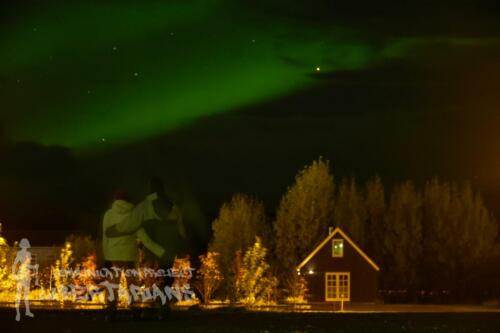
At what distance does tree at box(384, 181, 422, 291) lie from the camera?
69.4 metres

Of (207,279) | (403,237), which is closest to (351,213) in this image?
(403,237)

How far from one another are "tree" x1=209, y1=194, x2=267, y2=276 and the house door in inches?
323

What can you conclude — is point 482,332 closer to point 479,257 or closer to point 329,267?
point 329,267

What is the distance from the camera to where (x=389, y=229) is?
238ft

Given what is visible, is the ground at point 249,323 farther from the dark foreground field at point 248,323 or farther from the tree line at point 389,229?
the tree line at point 389,229

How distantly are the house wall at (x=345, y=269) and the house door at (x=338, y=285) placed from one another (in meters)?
0.25

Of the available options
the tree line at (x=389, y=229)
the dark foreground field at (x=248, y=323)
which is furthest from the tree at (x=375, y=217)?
the dark foreground field at (x=248, y=323)

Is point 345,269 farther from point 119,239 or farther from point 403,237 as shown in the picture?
point 119,239

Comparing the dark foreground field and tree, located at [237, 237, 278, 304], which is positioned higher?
tree, located at [237, 237, 278, 304]

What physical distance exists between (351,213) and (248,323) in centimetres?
6009

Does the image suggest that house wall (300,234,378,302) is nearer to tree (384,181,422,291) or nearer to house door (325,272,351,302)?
house door (325,272,351,302)

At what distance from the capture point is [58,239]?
305ft

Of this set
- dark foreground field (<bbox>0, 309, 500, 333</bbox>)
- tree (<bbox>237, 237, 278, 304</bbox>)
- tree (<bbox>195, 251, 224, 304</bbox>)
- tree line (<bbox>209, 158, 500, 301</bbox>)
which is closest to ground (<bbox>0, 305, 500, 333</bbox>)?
dark foreground field (<bbox>0, 309, 500, 333</bbox>)

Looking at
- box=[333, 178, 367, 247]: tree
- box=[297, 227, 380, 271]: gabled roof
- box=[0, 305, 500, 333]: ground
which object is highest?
box=[333, 178, 367, 247]: tree
